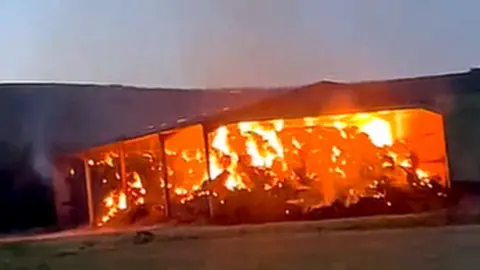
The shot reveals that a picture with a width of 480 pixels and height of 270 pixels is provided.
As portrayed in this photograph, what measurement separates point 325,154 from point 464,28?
15.3 inches

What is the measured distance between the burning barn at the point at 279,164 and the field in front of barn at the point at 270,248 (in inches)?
1.9

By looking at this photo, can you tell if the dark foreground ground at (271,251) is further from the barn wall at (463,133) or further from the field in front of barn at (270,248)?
the barn wall at (463,133)

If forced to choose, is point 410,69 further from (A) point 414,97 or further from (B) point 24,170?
(B) point 24,170

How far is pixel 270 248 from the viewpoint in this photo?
156cm

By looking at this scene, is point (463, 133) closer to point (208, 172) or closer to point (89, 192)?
point (208, 172)

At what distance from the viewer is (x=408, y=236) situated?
1521 mm

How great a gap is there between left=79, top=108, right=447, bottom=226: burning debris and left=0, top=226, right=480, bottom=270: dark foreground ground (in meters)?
0.06

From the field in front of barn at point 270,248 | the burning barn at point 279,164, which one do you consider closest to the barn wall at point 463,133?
the burning barn at point 279,164

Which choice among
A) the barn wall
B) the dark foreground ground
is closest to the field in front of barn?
the dark foreground ground

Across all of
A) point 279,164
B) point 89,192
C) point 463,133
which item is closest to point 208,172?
point 279,164

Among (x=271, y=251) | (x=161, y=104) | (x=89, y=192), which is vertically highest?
(x=161, y=104)

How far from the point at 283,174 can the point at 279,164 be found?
0.02 meters

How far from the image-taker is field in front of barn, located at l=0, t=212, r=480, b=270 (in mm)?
1512

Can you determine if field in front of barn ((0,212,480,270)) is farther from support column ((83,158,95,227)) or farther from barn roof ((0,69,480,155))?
barn roof ((0,69,480,155))
